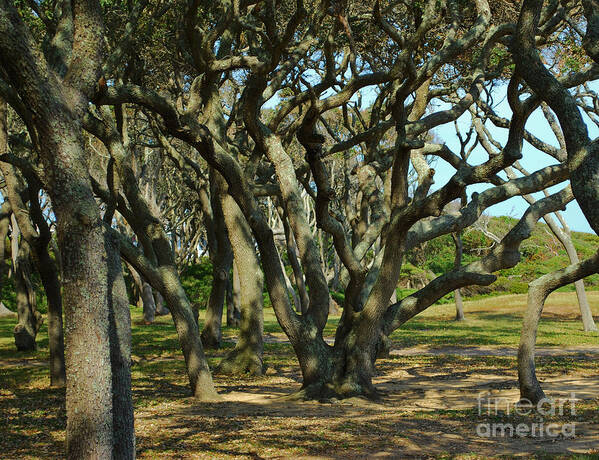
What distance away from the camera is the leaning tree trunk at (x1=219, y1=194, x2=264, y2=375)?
13.0 meters

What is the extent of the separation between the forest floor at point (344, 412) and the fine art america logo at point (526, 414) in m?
0.03

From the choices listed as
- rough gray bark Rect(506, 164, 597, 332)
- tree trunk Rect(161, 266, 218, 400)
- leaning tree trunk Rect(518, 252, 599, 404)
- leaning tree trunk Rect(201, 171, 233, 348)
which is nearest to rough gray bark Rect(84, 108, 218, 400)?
tree trunk Rect(161, 266, 218, 400)

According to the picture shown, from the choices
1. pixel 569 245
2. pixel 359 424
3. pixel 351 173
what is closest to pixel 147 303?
pixel 569 245

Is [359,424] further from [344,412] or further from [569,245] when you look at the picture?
[569,245]

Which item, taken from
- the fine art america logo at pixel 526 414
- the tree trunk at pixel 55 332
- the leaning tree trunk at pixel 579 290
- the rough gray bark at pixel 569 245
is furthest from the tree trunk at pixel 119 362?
the leaning tree trunk at pixel 579 290

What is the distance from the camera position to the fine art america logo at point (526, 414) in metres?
7.39

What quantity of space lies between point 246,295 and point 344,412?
4.75 m

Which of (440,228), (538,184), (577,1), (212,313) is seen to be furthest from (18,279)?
(577,1)

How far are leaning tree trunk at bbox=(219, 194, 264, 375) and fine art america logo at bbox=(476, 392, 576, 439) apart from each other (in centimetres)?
489

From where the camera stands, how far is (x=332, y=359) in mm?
10227

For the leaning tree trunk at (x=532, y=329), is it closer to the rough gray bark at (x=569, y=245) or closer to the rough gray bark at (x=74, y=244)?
the rough gray bark at (x=74, y=244)

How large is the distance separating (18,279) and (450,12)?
13.3 m

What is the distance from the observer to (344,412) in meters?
9.02

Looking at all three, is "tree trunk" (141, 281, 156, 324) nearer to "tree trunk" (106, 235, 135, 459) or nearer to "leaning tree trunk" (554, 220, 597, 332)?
"leaning tree trunk" (554, 220, 597, 332)
